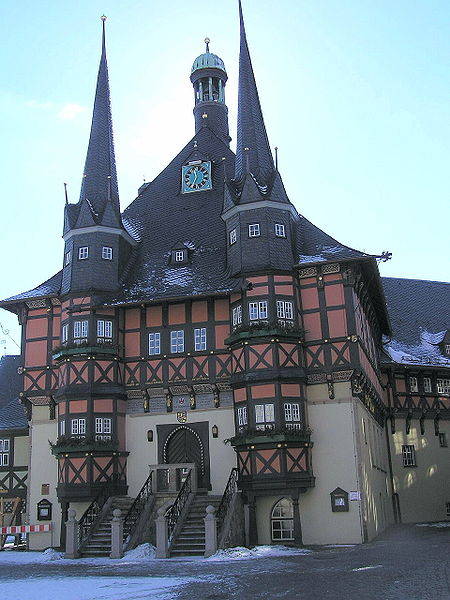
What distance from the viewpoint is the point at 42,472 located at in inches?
1331

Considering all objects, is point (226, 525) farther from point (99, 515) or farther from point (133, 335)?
point (133, 335)

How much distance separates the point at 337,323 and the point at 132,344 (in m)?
9.23

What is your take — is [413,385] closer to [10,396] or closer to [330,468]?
[330,468]

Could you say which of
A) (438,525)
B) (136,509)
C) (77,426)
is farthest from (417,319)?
(136,509)

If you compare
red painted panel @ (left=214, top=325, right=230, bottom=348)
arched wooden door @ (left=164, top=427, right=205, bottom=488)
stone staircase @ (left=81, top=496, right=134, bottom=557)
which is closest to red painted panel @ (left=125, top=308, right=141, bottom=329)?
red painted panel @ (left=214, top=325, right=230, bottom=348)

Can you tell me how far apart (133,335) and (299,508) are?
1058 centimetres

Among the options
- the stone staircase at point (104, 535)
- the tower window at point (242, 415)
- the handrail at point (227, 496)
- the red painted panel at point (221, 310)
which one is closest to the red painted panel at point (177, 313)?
the red painted panel at point (221, 310)

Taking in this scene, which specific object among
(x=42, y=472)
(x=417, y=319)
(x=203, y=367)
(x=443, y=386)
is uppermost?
(x=417, y=319)

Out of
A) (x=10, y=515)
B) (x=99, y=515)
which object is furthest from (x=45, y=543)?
(x=10, y=515)

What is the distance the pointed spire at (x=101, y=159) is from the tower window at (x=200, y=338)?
24.1 feet

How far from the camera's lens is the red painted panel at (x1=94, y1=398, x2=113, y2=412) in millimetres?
32000

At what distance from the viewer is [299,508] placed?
2948 cm

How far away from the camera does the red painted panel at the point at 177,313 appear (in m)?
33.4

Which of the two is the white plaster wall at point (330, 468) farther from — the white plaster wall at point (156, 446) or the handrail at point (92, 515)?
the handrail at point (92, 515)
